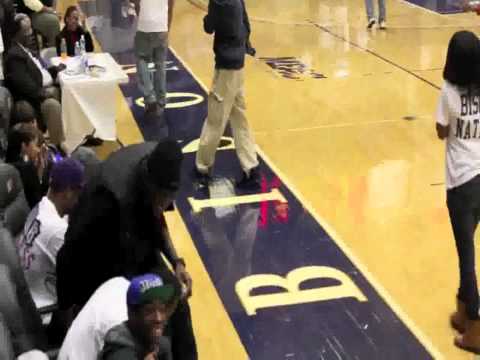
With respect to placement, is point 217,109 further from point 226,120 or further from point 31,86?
point 31,86

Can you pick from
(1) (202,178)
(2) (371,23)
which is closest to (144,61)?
(1) (202,178)

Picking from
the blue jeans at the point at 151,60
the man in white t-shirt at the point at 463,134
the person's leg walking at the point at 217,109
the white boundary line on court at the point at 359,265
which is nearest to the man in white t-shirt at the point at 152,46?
the blue jeans at the point at 151,60

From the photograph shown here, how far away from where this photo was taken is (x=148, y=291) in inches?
113

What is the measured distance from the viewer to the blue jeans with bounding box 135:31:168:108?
879 centimetres

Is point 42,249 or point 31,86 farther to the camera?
point 31,86

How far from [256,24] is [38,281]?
10003mm

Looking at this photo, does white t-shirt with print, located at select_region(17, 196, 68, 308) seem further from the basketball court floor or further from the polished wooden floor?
the polished wooden floor

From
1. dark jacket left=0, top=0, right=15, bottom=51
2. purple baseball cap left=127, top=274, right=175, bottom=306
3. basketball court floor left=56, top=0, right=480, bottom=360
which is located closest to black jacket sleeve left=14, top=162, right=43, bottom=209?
basketball court floor left=56, top=0, right=480, bottom=360

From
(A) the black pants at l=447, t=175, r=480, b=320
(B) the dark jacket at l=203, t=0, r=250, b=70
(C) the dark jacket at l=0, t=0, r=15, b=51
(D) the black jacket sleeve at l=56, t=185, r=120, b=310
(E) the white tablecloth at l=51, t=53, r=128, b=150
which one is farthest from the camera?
(C) the dark jacket at l=0, t=0, r=15, b=51

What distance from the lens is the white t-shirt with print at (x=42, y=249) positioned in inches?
159

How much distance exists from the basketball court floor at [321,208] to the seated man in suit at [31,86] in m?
0.62

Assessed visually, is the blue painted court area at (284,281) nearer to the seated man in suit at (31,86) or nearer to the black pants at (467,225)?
the black pants at (467,225)

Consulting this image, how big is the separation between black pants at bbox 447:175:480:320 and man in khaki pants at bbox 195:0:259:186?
272cm

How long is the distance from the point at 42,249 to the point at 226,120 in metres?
3.23
